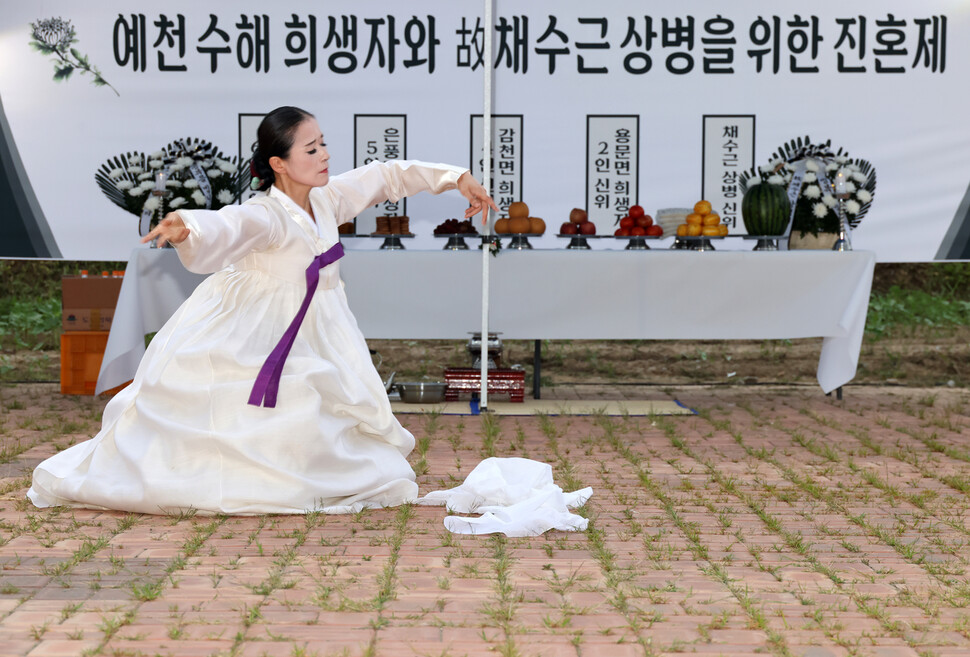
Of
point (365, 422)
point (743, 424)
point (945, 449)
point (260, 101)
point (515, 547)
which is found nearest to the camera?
point (515, 547)

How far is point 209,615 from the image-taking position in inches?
89.6

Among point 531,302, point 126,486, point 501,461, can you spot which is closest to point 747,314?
point 531,302

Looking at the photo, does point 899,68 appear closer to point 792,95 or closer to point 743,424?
point 792,95

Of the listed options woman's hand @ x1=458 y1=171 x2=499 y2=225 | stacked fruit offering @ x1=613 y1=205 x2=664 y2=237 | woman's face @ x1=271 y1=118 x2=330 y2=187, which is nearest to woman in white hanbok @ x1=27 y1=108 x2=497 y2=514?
woman's face @ x1=271 y1=118 x2=330 y2=187

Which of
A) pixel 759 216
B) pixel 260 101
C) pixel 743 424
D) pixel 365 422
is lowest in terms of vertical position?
pixel 743 424

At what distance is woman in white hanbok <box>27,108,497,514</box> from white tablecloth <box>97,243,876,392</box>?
2327mm

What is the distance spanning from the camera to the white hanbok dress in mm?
3201

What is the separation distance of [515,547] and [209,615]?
0.94 m

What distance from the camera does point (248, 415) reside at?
323cm

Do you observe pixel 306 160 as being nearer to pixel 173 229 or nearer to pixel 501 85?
pixel 173 229

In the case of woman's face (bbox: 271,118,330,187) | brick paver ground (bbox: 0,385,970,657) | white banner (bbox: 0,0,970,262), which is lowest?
brick paver ground (bbox: 0,385,970,657)

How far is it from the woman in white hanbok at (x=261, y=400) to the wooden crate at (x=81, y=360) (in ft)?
10.1

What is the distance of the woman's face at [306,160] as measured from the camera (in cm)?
340

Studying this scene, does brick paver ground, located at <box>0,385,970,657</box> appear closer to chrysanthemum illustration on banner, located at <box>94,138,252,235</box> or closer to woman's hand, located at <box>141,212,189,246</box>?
woman's hand, located at <box>141,212,189,246</box>
